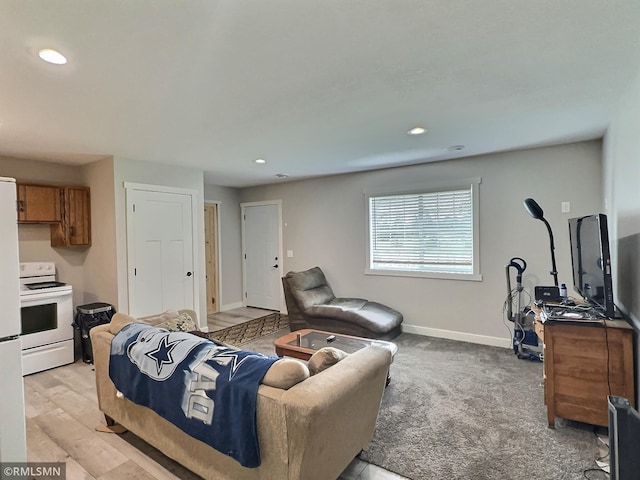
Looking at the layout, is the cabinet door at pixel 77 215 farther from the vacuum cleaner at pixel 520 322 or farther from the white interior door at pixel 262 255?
the vacuum cleaner at pixel 520 322

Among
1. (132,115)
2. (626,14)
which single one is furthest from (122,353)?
(626,14)

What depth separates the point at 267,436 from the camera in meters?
1.52

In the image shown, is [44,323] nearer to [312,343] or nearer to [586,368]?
[312,343]

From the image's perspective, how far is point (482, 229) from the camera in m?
4.29

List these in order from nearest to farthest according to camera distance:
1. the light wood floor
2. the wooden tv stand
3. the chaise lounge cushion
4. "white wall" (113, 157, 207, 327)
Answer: the light wood floor
the wooden tv stand
"white wall" (113, 157, 207, 327)
the chaise lounge cushion

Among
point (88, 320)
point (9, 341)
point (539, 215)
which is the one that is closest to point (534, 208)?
point (539, 215)

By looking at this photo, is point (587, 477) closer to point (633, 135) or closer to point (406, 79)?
point (633, 135)

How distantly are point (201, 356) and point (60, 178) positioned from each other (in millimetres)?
4015

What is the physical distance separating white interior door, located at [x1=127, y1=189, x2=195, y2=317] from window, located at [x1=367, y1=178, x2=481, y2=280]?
2.67m

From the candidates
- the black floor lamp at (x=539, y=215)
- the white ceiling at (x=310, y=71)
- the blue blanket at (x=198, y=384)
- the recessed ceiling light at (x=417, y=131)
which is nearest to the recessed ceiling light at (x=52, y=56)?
the white ceiling at (x=310, y=71)

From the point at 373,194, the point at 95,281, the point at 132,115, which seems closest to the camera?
the point at 132,115

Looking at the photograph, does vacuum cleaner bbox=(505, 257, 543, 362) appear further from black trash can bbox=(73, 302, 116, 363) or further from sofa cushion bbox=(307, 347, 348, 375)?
black trash can bbox=(73, 302, 116, 363)

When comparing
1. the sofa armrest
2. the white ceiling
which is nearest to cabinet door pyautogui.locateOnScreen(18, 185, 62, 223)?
the white ceiling

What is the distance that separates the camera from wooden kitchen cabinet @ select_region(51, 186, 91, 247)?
4176 millimetres
